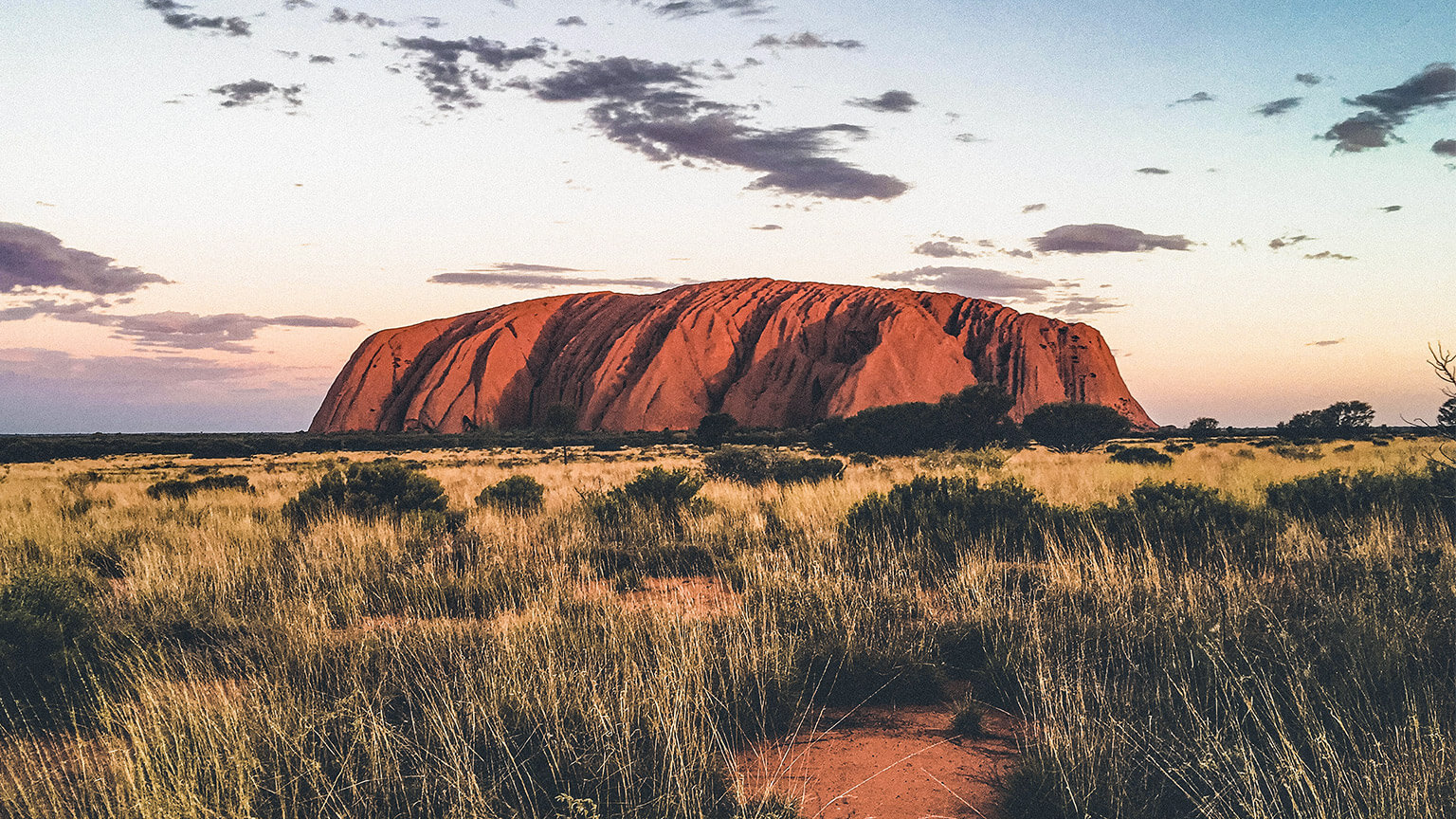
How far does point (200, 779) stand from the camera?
11.9ft

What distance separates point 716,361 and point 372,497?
233ft

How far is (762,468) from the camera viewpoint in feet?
66.2

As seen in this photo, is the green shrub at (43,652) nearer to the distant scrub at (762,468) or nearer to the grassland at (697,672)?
the grassland at (697,672)

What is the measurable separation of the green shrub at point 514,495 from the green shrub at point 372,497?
1.00 meters

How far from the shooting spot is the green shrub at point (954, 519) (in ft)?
29.9

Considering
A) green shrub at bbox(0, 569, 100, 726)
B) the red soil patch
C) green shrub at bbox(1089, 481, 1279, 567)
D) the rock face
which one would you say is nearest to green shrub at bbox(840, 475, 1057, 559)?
green shrub at bbox(1089, 481, 1279, 567)

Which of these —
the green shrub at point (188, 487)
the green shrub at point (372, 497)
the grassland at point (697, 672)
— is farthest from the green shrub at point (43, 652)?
the green shrub at point (188, 487)

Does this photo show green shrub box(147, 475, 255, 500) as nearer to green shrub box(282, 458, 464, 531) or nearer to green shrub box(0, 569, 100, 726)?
green shrub box(282, 458, 464, 531)

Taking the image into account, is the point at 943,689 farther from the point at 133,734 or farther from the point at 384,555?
the point at 384,555

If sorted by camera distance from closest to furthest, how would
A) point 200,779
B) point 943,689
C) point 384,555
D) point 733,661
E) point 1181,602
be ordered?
point 200,779 → point 733,661 → point 943,689 → point 1181,602 → point 384,555

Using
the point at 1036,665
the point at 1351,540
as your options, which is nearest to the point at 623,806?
the point at 1036,665

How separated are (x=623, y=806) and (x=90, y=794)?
251 cm

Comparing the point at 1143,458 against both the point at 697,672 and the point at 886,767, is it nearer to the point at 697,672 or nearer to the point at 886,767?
the point at 886,767

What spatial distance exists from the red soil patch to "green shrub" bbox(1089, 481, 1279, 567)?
4.55 m
